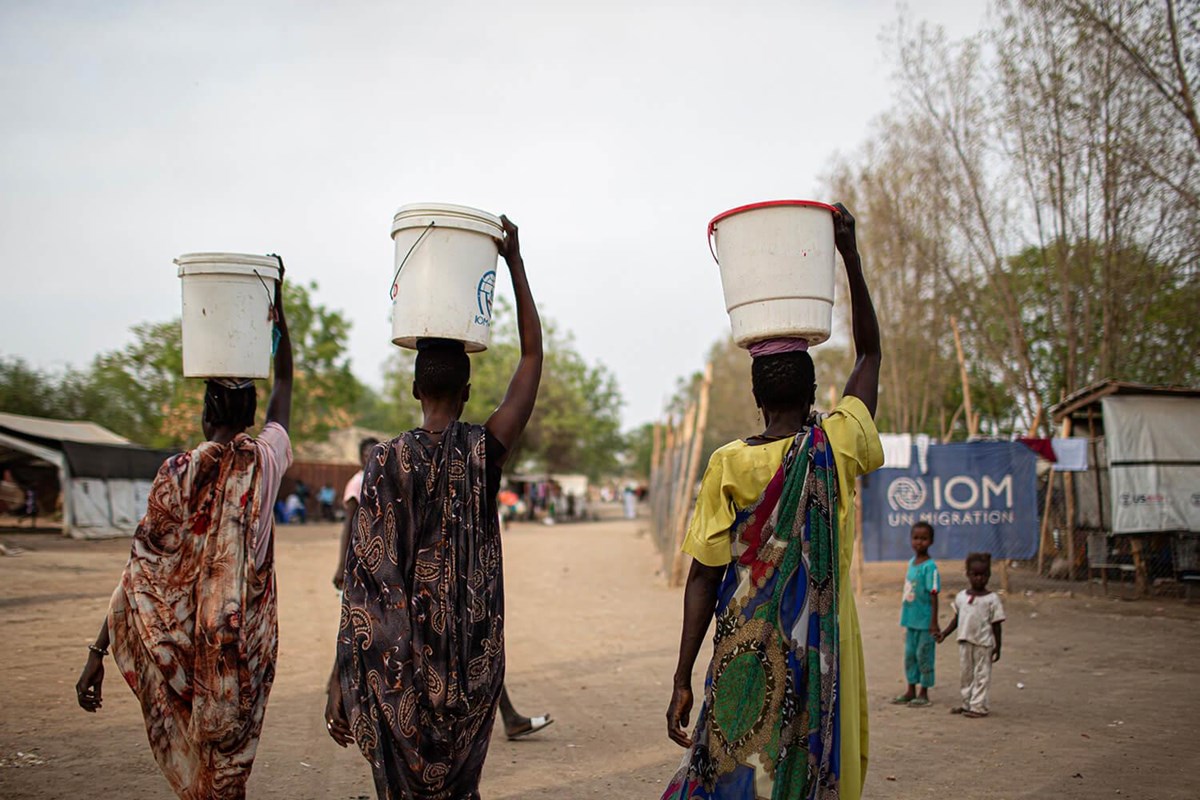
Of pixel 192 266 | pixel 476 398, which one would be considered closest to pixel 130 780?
pixel 192 266

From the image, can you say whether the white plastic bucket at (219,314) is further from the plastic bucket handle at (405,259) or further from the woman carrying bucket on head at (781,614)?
the woman carrying bucket on head at (781,614)

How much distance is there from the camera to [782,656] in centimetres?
235

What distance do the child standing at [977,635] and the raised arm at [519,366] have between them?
14.0 feet

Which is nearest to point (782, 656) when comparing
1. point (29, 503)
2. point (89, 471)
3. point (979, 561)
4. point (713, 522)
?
point (713, 522)

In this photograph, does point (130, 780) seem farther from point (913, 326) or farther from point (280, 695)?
point (913, 326)

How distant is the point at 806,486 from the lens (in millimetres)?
2363

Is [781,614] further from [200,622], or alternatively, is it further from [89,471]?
[89,471]

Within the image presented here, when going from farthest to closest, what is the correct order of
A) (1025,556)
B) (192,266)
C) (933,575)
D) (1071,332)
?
(1071,332)
(1025,556)
(933,575)
(192,266)

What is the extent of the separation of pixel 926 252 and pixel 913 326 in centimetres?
326

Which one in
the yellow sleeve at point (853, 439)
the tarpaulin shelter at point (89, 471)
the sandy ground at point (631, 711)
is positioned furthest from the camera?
the tarpaulin shelter at point (89, 471)

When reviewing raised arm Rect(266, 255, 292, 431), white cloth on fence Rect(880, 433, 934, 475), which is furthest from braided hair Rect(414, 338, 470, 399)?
white cloth on fence Rect(880, 433, 934, 475)

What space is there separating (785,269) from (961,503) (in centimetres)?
987

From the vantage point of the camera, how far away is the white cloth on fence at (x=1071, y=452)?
37.3 ft

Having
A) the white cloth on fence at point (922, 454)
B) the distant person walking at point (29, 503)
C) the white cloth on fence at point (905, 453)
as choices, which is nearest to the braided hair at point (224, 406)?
the white cloth on fence at point (905, 453)
